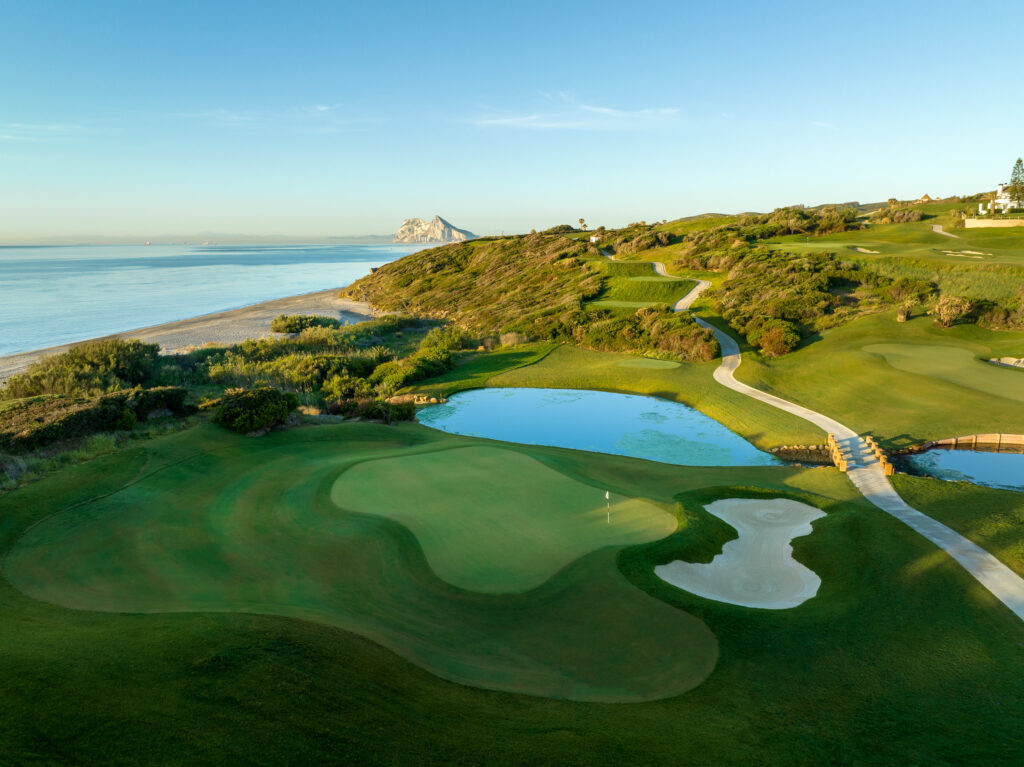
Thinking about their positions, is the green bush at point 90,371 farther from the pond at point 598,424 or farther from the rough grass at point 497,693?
the rough grass at point 497,693

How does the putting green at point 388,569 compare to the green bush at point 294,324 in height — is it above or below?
below

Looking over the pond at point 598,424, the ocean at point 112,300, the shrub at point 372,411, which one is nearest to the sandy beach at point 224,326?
the ocean at point 112,300

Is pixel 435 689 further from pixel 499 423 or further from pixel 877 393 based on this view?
pixel 877 393

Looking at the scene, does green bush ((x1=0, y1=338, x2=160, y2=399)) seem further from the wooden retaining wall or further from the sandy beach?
the wooden retaining wall

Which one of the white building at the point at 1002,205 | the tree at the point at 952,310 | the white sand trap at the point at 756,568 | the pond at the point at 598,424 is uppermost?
the white building at the point at 1002,205

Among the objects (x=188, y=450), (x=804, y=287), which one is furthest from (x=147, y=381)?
(x=804, y=287)

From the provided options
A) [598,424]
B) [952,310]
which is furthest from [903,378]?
[598,424]

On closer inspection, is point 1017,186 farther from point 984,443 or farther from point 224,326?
point 224,326
